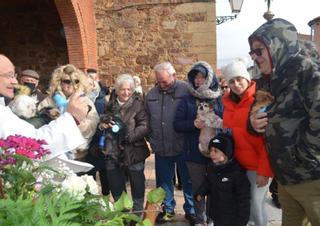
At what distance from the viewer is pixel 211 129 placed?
3.33 meters

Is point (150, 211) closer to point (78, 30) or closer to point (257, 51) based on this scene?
point (257, 51)

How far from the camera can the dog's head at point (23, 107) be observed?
114 inches

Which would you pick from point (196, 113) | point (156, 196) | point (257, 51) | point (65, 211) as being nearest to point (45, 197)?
point (65, 211)

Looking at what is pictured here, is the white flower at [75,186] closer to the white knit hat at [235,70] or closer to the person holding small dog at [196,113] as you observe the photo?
the white knit hat at [235,70]

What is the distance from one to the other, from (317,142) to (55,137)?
142 cm

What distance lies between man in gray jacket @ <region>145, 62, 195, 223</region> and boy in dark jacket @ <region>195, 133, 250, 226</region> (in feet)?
2.42

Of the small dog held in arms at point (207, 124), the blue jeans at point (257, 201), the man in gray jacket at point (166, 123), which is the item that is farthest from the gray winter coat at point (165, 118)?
the blue jeans at point (257, 201)

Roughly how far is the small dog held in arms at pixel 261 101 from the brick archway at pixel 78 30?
21.5ft

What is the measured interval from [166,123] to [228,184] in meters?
1.02

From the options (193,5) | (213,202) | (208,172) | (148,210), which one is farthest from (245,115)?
(193,5)

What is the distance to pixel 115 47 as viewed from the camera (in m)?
9.27

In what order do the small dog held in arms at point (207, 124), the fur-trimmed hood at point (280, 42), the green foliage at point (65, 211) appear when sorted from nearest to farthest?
the green foliage at point (65, 211), the fur-trimmed hood at point (280, 42), the small dog held in arms at point (207, 124)

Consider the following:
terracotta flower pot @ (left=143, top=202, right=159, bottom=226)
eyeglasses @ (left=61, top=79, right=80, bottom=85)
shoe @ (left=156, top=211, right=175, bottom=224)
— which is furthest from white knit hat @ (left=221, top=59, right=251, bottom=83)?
terracotta flower pot @ (left=143, top=202, right=159, bottom=226)

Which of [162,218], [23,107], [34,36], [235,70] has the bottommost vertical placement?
[162,218]
